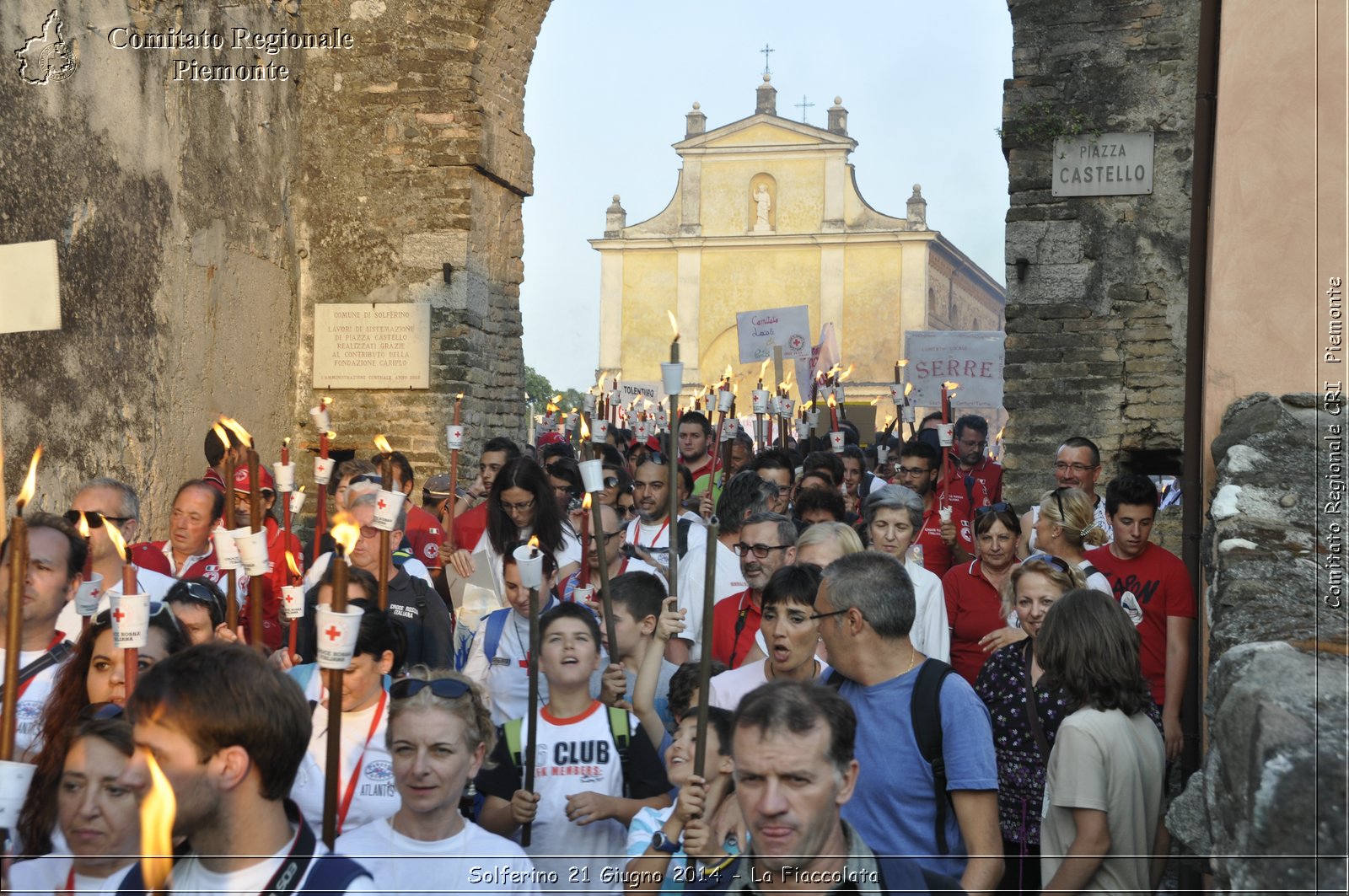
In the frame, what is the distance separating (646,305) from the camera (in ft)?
162

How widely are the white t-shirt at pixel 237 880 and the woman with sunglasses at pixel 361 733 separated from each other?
3.15 ft

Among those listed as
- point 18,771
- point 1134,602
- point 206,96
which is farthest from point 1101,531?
point 206,96

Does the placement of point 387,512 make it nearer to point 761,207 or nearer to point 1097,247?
point 1097,247

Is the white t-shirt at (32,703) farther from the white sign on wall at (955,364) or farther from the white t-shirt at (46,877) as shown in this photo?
the white sign on wall at (955,364)

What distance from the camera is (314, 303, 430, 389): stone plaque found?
11.5m

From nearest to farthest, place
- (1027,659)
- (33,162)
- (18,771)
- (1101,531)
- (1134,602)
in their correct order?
(18,771)
(1027,659)
(1134,602)
(1101,531)
(33,162)

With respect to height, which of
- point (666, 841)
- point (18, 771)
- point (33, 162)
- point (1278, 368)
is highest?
point (33, 162)

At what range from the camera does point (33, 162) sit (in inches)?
334

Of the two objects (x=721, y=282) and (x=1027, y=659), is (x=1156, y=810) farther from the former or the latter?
(x=721, y=282)

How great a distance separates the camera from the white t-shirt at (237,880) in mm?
2348

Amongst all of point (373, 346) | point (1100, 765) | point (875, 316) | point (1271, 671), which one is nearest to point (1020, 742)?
point (1100, 765)

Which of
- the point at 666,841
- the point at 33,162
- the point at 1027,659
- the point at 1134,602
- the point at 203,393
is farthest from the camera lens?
the point at 203,393

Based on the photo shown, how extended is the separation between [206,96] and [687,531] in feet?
20.3

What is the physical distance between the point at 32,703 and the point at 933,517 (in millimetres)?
4895
